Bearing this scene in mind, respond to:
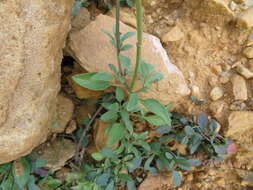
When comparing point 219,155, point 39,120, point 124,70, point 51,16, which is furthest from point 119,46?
point 219,155

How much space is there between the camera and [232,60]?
6.79 ft

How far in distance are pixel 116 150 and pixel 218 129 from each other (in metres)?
0.70

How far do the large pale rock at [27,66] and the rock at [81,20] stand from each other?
34 cm

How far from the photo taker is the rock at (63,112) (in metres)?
1.93

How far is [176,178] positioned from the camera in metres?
1.92

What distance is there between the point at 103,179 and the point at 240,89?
3.51ft

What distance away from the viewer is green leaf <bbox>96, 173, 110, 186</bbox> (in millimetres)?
1800

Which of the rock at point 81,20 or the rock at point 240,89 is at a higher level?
the rock at point 81,20

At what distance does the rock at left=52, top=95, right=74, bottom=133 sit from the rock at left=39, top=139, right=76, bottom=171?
10cm

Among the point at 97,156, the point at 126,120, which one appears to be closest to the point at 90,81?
the point at 126,120

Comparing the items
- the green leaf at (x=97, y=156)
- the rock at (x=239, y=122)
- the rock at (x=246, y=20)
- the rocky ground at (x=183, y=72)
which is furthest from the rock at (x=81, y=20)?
the rock at (x=239, y=122)

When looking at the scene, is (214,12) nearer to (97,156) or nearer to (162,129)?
(162,129)

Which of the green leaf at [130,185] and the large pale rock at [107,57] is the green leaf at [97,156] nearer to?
the green leaf at [130,185]

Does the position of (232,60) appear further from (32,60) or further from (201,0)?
(32,60)
